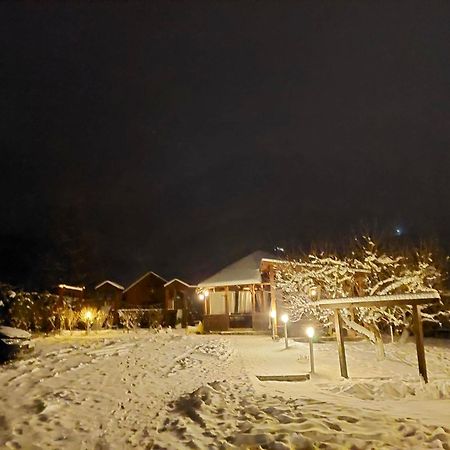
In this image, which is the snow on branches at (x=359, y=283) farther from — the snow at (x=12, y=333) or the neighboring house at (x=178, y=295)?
the neighboring house at (x=178, y=295)

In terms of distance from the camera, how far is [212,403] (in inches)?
297

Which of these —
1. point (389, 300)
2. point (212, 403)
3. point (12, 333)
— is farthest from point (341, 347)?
point (12, 333)

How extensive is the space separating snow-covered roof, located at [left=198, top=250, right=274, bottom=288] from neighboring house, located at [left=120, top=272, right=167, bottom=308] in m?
12.5

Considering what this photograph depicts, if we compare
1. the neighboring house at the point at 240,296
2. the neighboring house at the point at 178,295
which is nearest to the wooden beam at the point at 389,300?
the neighboring house at the point at 240,296

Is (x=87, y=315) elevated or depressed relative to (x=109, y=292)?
depressed

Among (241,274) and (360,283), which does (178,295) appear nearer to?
(241,274)

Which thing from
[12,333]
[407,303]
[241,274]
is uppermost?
[241,274]

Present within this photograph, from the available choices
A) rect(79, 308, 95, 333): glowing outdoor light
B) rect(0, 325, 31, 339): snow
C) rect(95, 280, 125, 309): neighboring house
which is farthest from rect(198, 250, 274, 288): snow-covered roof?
rect(0, 325, 31, 339): snow

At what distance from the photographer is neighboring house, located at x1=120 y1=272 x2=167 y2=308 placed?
39000 mm

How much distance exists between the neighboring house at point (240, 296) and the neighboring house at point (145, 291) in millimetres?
11605

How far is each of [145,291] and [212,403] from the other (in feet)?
107

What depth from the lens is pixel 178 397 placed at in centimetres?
876

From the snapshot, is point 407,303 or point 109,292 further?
point 109,292

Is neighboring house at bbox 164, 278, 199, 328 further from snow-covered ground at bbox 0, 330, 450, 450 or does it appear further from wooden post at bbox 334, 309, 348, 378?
wooden post at bbox 334, 309, 348, 378
